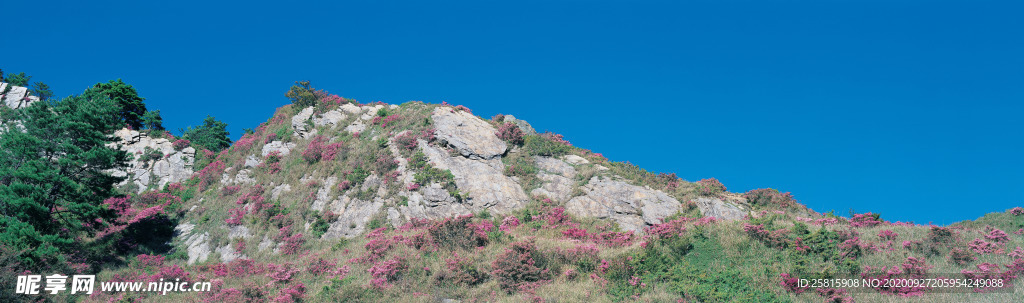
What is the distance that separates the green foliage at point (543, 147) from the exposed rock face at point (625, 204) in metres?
5.27

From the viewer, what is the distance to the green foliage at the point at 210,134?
49.3 metres

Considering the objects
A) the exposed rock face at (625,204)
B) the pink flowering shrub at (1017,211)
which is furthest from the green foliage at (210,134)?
the pink flowering shrub at (1017,211)

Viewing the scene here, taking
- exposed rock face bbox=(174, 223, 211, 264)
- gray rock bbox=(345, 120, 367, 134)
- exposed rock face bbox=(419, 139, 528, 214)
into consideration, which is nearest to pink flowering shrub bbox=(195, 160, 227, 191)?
exposed rock face bbox=(174, 223, 211, 264)

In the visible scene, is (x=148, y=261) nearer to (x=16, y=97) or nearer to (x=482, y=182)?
(x=482, y=182)

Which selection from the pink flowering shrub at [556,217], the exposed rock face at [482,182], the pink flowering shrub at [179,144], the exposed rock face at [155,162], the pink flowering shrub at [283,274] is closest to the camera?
the pink flowering shrub at [283,274]

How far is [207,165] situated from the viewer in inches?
1545

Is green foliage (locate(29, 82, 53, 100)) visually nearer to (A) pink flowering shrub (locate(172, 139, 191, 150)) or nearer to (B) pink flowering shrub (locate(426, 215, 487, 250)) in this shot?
(A) pink flowering shrub (locate(172, 139, 191, 150))

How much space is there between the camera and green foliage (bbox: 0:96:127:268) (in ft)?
69.7

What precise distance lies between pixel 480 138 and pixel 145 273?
2027cm

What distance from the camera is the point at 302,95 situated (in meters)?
42.6

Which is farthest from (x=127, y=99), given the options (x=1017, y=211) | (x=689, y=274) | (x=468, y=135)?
(x=1017, y=211)

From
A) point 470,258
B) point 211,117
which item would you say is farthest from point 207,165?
point 470,258

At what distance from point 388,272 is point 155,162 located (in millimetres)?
34539

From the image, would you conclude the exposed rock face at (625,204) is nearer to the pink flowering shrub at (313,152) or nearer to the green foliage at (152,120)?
the pink flowering shrub at (313,152)
